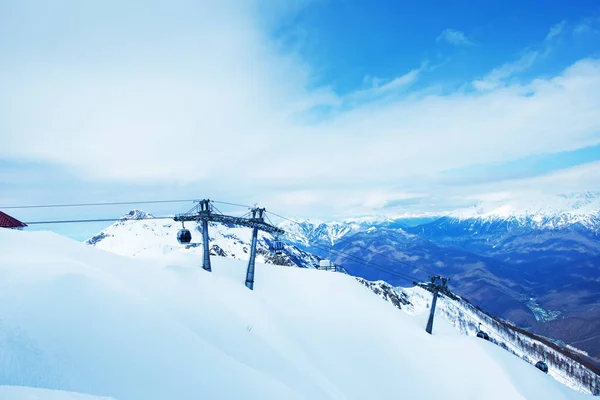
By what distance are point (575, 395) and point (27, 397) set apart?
4976cm

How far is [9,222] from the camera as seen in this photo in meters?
40.9

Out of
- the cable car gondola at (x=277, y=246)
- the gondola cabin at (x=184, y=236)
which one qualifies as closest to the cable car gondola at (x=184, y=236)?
the gondola cabin at (x=184, y=236)

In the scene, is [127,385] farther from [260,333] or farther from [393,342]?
[393,342]

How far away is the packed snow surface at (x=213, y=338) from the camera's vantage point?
10.9 meters

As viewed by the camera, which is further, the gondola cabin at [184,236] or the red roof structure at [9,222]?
the red roof structure at [9,222]

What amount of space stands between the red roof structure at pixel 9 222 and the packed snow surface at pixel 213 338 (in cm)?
2307

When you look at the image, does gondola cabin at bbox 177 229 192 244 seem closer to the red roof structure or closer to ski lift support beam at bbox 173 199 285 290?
ski lift support beam at bbox 173 199 285 290

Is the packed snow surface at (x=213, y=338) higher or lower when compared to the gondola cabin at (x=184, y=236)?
lower

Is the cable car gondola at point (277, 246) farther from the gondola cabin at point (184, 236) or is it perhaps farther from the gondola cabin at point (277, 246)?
the gondola cabin at point (184, 236)

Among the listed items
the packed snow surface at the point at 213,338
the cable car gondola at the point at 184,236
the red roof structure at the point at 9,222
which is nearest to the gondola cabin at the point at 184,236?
the cable car gondola at the point at 184,236

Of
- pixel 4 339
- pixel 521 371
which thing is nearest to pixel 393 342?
pixel 521 371

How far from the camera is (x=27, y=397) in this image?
6852mm

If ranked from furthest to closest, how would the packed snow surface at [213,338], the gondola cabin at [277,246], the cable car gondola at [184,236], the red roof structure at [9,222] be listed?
the red roof structure at [9,222] → the gondola cabin at [277,246] → the cable car gondola at [184,236] → the packed snow surface at [213,338]

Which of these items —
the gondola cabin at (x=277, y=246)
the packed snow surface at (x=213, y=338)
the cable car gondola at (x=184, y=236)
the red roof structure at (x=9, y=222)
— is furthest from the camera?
the red roof structure at (x=9, y=222)
